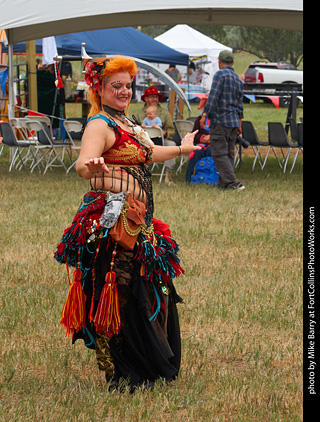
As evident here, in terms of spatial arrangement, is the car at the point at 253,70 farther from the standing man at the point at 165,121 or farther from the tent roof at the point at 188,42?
the standing man at the point at 165,121

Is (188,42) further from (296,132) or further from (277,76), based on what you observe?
(296,132)

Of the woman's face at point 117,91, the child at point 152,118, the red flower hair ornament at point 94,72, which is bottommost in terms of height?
the child at point 152,118

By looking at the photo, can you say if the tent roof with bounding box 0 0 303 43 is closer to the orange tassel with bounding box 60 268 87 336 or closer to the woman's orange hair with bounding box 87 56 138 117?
the woman's orange hair with bounding box 87 56 138 117

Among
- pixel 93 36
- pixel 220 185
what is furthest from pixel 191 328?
pixel 93 36

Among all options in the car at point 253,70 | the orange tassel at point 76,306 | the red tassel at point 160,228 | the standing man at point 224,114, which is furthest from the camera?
the car at point 253,70

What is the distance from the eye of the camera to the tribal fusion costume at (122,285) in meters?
3.83

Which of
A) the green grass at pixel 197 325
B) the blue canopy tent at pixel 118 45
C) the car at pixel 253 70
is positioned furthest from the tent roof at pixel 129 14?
the car at pixel 253 70

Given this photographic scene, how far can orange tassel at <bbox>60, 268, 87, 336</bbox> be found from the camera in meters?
3.89

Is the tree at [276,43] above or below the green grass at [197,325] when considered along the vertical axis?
above

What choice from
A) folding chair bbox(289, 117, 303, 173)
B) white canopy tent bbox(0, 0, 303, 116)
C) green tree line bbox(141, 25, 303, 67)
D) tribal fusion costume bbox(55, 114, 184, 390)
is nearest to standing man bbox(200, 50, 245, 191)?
white canopy tent bbox(0, 0, 303, 116)

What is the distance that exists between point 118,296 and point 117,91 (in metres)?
1.08

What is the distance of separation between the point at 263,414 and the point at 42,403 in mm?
1147

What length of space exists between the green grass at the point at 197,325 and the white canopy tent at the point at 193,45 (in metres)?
24.6
